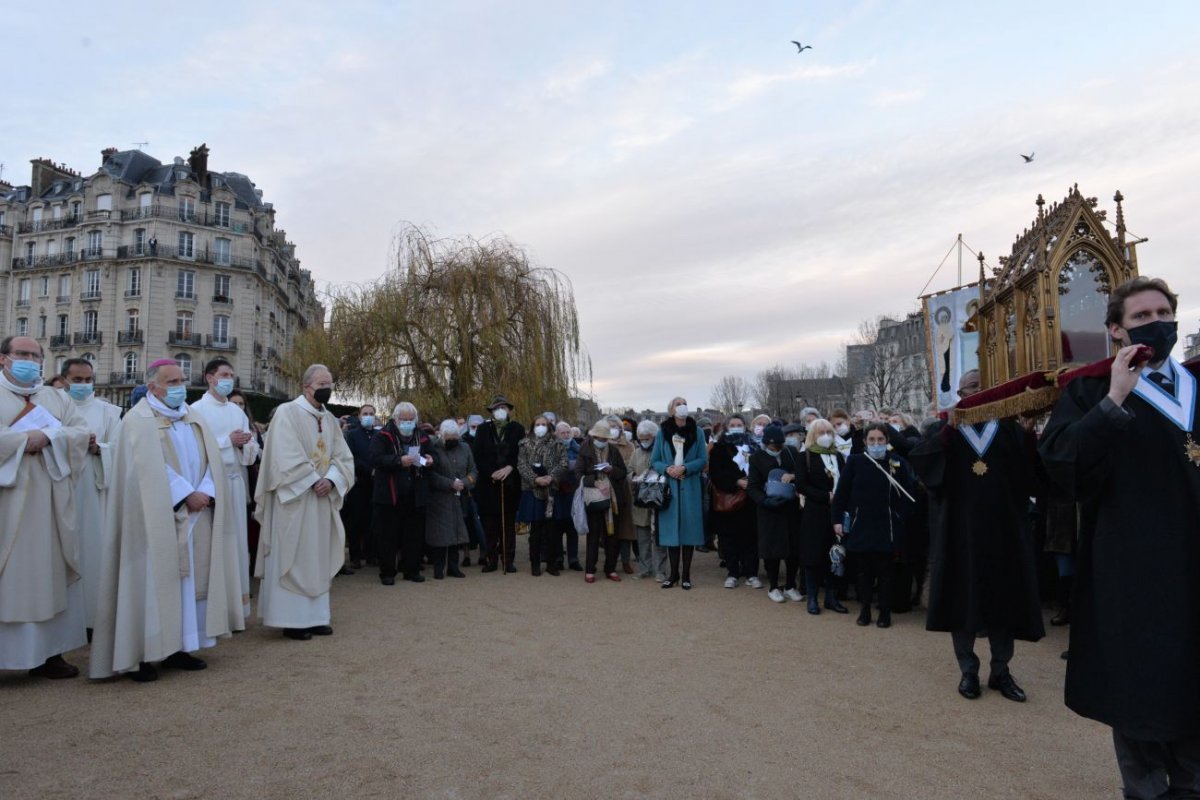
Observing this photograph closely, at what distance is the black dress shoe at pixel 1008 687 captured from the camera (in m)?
5.04

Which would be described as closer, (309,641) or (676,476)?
(309,641)

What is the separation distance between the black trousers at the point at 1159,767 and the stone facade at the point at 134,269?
55.5 m

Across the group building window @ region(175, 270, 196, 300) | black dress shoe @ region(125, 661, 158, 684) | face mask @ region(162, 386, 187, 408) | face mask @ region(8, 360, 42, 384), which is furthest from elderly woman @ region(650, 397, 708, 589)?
building window @ region(175, 270, 196, 300)

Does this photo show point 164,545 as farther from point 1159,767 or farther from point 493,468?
point 1159,767

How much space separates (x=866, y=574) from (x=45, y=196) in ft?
228

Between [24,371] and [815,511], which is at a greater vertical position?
[24,371]

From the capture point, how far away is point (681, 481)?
31.1 ft

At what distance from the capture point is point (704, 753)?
405cm

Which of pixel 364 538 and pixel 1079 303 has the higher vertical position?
pixel 1079 303

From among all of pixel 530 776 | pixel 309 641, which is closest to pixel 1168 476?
pixel 530 776

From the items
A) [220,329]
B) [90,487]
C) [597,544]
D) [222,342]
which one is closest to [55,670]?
[90,487]

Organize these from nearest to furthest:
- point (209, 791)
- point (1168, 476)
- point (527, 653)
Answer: point (1168, 476) < point (209, 791) < point (527, 653)

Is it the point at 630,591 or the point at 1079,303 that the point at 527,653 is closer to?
the point at 630,591

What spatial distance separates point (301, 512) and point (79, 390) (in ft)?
7.12
